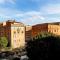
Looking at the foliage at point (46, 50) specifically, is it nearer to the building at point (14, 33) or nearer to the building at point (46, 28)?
the building at point (14, 33)

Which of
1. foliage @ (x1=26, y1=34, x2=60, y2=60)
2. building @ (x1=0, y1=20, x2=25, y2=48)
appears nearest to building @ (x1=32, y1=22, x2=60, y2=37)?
building @ (x1=0, y1=20, x2=25, y2=48)

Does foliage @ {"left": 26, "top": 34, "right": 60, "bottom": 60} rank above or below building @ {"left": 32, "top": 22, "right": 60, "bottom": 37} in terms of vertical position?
below

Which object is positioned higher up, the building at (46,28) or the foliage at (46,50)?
the building at (46,28)

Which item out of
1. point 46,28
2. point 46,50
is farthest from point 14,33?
point 46,50

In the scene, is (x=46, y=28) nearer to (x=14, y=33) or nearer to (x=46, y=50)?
(x=14, y=33)

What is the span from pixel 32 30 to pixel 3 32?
14.2 m

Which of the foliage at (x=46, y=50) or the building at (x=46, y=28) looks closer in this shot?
the foliage at (x=46, y=50)

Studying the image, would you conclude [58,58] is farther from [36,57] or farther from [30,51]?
[30,51]

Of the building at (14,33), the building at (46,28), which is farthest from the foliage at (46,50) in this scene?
the building at (46,28)

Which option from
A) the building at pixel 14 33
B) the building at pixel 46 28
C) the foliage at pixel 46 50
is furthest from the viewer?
the building at pixel 46 28

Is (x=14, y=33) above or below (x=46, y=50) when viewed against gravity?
above

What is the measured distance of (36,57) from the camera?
18.0 metres

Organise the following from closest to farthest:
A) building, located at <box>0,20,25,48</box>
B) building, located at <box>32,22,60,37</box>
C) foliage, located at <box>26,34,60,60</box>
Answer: foliage, located at <box>26,34,60,60</box>
building, located at <box>0,20,25,48</box>
building, located at <box>32,22,60,37</box>

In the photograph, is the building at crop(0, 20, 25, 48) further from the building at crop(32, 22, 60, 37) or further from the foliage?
the foliage
